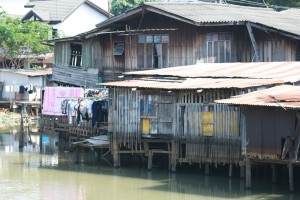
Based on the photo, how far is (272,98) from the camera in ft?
77.2

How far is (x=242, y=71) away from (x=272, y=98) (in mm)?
5090

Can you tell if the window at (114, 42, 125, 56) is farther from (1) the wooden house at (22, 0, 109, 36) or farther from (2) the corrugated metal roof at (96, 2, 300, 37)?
(1) the wooden house at (22, 0, 109, 36)

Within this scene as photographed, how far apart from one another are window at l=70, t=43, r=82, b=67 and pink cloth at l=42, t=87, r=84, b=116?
11.4 ft

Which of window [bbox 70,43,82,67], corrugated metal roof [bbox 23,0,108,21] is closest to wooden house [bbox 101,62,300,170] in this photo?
window [bbox 70,43,82,67]

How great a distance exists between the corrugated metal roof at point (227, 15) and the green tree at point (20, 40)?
57.2ft

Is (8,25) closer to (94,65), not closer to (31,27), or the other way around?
(31,27)

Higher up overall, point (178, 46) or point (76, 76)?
point (178, 46)

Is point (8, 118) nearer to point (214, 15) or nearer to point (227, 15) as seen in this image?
point (214, 15)

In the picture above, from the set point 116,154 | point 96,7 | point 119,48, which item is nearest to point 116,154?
point 116,154

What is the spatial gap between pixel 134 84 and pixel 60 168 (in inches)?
174

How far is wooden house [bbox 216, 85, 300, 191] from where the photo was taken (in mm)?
23312

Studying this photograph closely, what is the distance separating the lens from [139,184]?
26266 millimetres

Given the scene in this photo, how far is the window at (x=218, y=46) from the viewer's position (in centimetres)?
3356

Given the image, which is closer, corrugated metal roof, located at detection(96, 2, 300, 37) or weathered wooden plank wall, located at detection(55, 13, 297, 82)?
corrugated metal roof, located at detection(96, 2, 300, 37)
